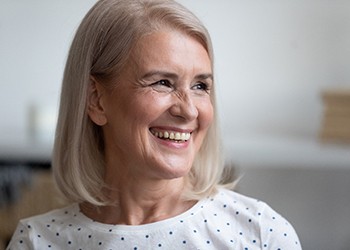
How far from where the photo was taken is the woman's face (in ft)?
3.37

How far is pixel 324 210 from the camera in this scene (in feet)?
8.22

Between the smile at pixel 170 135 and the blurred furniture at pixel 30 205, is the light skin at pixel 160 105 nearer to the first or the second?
the smile at pixel 170 135

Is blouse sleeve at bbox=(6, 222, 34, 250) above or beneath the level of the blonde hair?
beneath

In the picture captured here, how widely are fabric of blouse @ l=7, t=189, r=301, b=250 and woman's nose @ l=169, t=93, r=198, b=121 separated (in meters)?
0.19

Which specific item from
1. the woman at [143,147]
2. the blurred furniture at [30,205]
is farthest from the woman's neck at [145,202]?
the blurred furniture at [30,205]

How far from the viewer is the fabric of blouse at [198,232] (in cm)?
108

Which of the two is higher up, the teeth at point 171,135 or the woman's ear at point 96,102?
the woman's ear at point 96,102

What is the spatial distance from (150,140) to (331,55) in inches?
64.2

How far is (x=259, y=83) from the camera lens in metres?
2.53

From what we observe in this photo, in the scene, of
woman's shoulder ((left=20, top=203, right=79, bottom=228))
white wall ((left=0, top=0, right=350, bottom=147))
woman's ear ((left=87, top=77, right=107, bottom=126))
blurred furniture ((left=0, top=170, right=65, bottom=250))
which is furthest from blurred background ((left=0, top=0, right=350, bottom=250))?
woman's ear ((left=87, top=77, right=107, bottom=126))

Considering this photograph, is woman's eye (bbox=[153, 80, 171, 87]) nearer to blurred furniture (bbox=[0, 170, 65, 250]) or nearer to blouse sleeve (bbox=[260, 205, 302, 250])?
blouse sleeve (bbox=[260, 205, 302, 250])

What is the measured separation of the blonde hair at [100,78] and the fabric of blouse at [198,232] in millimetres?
44

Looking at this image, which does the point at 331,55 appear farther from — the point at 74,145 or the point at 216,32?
the point at 74,145

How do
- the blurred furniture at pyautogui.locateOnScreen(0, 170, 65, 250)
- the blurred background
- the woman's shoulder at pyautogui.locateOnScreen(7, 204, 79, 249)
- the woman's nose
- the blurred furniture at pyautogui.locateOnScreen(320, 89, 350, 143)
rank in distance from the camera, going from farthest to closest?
the blurred background
the blurred furniture at pyautogui.locateOnScreen(320, 89, 350, 143)
the blurred furniture at pyautogui.locateOnScreen(0, 170, 65, 250)
the woman's shoulder at pyautogui.locateOnScreen(7, 204, 79, 249)
the woman's nose
